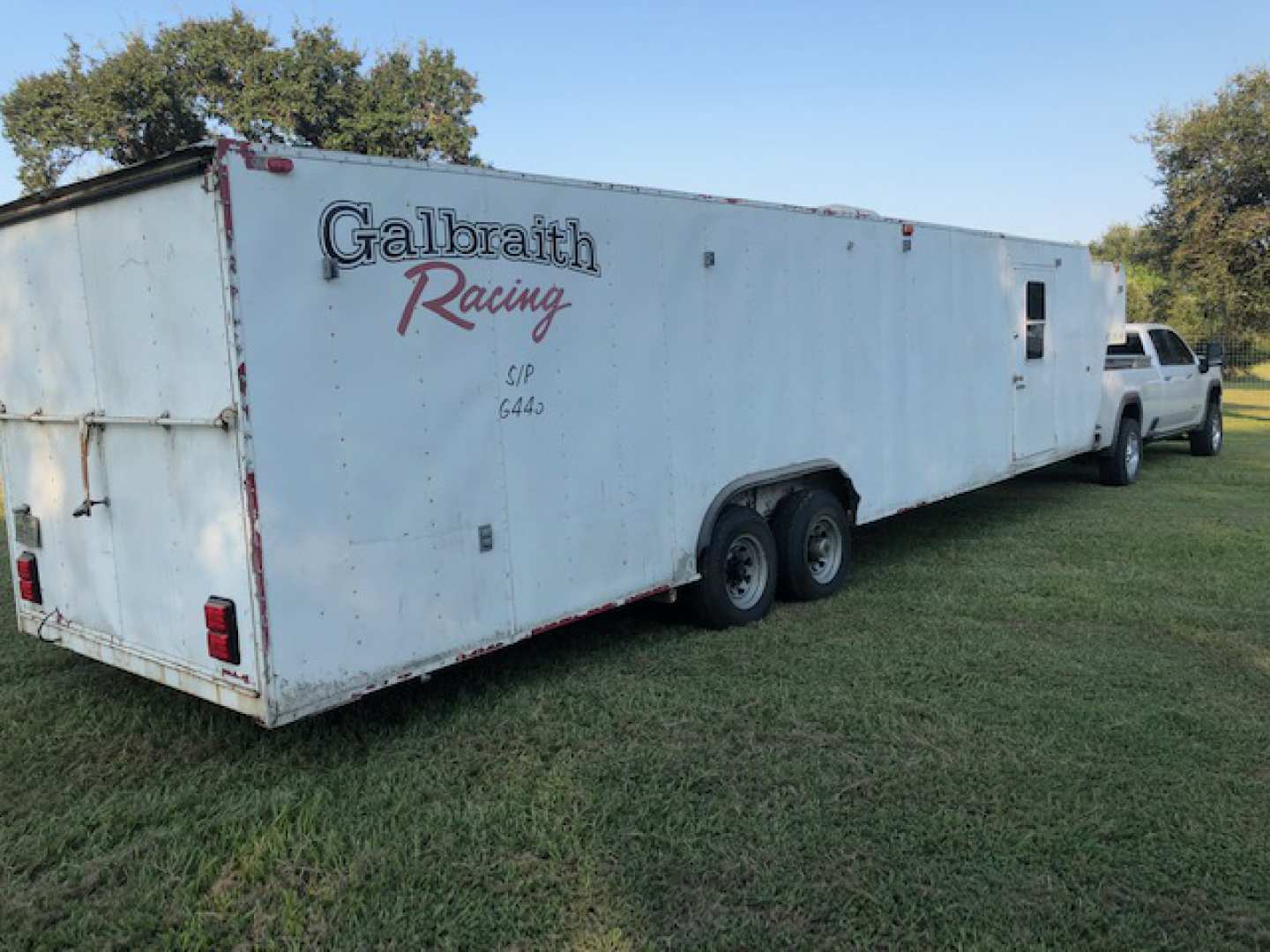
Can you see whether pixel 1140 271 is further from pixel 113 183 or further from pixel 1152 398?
pixel 113 183

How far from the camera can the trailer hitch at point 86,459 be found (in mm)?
4309

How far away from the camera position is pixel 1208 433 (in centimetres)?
1343

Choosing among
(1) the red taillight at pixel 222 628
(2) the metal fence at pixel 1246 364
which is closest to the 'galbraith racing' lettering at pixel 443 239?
(1) the red taillight at pixel 222 628

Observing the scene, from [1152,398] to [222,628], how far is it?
37.8ft

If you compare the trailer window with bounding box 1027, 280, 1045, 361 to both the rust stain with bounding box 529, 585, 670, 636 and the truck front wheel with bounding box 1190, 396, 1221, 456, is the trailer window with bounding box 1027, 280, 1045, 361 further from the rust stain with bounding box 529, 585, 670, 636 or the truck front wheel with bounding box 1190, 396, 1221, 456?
the truck front wheel with bounding box 1190, 396, 1221, 456

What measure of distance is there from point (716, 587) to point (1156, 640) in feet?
8.44

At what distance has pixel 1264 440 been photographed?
50.8 feet

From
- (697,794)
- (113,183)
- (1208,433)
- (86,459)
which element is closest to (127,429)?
(86,459)

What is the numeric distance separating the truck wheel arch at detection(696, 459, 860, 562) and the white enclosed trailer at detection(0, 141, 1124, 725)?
1.3 inches

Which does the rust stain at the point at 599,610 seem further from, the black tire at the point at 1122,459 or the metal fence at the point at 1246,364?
the metal fence at the point at 1246,364

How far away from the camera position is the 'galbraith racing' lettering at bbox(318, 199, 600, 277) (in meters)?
3.81

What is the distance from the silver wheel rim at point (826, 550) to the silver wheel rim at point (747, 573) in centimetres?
59

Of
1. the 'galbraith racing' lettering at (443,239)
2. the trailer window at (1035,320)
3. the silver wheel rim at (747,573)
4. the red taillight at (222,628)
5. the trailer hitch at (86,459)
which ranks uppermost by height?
the 'galbraith racing' lettering at (443,239)

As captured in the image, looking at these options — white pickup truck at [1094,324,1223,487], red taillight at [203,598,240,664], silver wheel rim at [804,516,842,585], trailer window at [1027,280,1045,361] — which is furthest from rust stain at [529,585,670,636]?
white pickup truck at [1094,324,1223,487]
